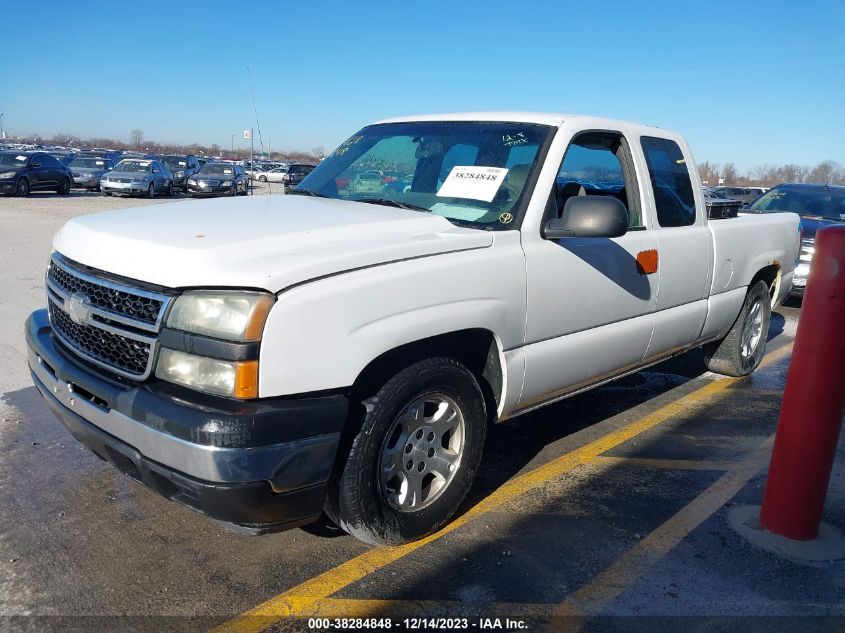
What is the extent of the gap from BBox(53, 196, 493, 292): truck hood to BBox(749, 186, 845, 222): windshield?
8764 millimetres

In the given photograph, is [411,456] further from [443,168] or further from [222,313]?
[443,168]

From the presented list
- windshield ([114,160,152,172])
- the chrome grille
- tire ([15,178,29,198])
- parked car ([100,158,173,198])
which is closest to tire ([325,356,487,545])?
the chrome grille

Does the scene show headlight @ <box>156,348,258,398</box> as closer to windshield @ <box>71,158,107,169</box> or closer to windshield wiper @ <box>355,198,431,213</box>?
windshield wiper @ <box>355,198,431,213</box>

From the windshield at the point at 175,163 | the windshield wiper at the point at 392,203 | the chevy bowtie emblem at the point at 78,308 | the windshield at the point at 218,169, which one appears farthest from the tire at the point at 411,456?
the windshield at the point at 175,163

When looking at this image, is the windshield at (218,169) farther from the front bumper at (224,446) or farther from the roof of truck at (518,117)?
the front bumper at (224,446)

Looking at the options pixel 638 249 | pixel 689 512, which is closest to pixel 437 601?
pixel 689 512

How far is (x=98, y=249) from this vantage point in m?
2.88

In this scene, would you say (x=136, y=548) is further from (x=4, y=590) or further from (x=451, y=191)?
(x=451, y=191)

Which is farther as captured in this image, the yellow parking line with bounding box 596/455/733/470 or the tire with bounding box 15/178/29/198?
the tire with bounding box 15/178/29/198

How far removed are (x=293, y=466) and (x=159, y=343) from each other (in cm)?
65

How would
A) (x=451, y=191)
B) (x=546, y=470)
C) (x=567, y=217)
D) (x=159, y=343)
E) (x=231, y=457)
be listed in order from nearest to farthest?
1. (x=231, y=457)
2. (x=159, y=343)
3. (x=567, y=217)
4. (x=451, y=191)
5. (x=546, y=470)

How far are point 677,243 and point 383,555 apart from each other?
106 inches

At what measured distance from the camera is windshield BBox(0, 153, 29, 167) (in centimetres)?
2417

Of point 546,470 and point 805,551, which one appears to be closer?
point 805,551
